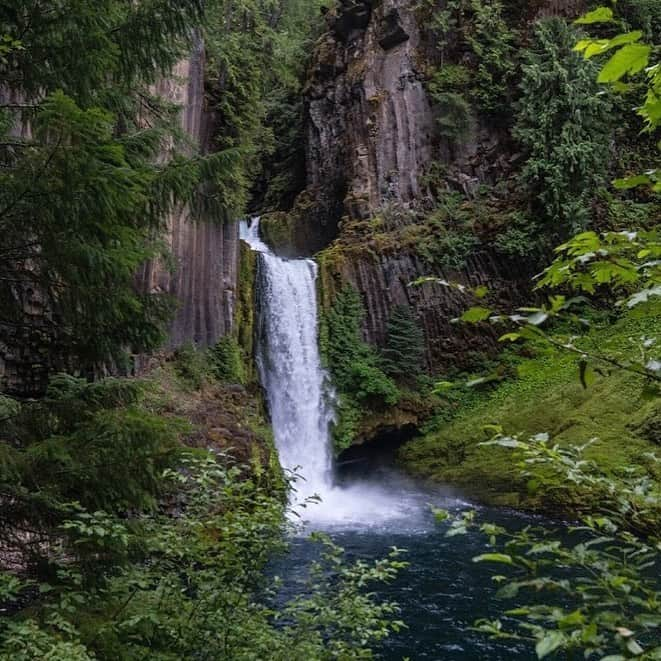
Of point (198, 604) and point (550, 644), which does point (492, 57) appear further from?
point (550, 644)

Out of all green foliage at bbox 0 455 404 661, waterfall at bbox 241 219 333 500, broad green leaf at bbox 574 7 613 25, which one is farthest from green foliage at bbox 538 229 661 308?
waterfall at bbox 241 219 333 500

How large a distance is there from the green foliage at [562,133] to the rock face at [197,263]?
10463mm

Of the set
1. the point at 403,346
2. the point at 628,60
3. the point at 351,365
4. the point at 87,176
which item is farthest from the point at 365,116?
the point at 628,60

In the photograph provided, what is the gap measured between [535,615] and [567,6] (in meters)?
26.5

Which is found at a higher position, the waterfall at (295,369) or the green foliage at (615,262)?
the green foliage at (615,262)

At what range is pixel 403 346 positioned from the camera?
1973 centimetres

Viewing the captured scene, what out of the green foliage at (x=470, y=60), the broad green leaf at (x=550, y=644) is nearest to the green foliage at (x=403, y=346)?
the green foliage at (x=470, y=60)

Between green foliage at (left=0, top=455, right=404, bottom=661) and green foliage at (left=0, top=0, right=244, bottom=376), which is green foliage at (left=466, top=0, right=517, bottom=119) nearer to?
green foliage at (left=0, top=0, right=244, bottom=376)

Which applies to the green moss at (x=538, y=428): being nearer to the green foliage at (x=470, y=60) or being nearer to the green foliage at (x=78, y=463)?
the green foliage at (x=78, y=463)

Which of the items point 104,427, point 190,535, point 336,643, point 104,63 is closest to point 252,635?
point 336,643

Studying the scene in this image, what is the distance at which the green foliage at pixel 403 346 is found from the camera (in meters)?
19.5

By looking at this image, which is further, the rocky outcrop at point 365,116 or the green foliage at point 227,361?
the rocky outcrop at point 365,116

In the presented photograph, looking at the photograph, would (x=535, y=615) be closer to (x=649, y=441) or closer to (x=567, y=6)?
(x=649, y=441)

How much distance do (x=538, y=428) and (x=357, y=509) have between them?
5.58m
